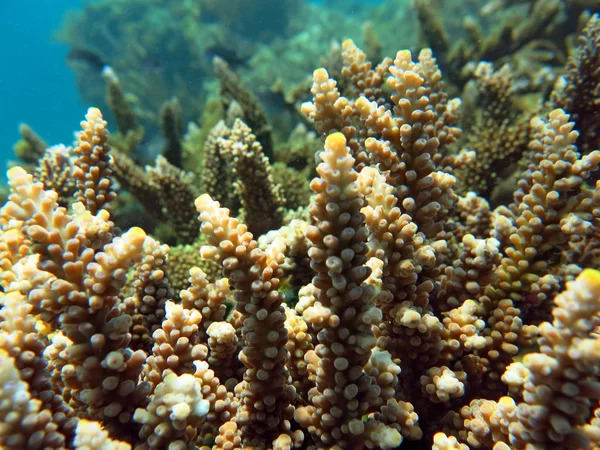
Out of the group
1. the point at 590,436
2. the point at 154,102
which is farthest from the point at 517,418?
the point at 154,102

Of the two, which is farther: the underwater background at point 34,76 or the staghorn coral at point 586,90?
the underwater background at point 34,76

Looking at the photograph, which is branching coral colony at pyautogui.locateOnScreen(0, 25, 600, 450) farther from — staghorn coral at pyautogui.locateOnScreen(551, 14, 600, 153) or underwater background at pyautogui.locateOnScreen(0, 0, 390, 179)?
underwater background at pyautogui.locateOnScreen(0, 0, 390, 179)

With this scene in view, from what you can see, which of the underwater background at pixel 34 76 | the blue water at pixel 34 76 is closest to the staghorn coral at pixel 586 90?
the blue water at pixel 34 76

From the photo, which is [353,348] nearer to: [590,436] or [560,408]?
[560,408]

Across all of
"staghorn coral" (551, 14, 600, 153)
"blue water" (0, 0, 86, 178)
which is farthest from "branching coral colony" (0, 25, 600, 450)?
"blue water" (0, 0, 86, 178)

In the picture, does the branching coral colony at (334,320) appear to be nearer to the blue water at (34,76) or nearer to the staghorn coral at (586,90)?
the staghorn coral at (586,90)

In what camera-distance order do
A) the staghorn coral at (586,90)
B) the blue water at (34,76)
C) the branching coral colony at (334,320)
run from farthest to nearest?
1. the blue water at (34,76)
2. the staghorn coral at (586,90)
3. the branching coral colony at (334,320)

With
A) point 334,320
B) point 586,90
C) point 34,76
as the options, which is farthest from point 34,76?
point 334,320

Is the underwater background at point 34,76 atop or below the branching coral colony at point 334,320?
atop
